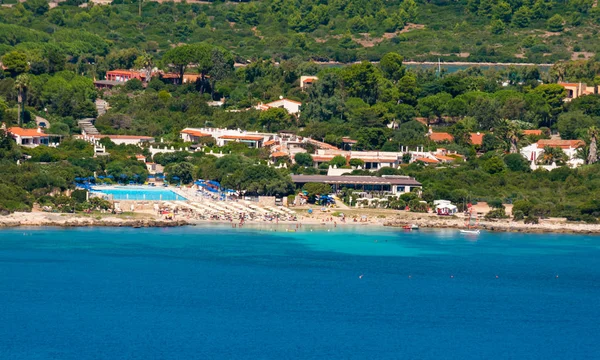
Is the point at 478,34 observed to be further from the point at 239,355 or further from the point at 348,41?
the point at 239,355

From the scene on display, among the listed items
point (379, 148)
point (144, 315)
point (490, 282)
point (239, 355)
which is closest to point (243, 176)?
point (379, 148)

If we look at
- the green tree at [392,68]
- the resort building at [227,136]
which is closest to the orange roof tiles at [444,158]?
the resort building at [227,136]

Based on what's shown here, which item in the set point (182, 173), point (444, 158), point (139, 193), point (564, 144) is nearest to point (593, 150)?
point (564, 144)

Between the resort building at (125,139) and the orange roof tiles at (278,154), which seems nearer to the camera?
the orange roof tiles at (278,154)

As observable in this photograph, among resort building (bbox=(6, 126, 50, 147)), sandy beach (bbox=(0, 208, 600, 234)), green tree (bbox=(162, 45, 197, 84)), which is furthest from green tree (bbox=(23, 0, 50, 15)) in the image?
sandy beach (bbox=(0, 208, 600, 234))

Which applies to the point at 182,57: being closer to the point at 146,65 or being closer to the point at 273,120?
the point at 146,65

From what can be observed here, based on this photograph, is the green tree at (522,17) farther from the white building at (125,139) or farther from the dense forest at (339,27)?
the white building at (125,139)
